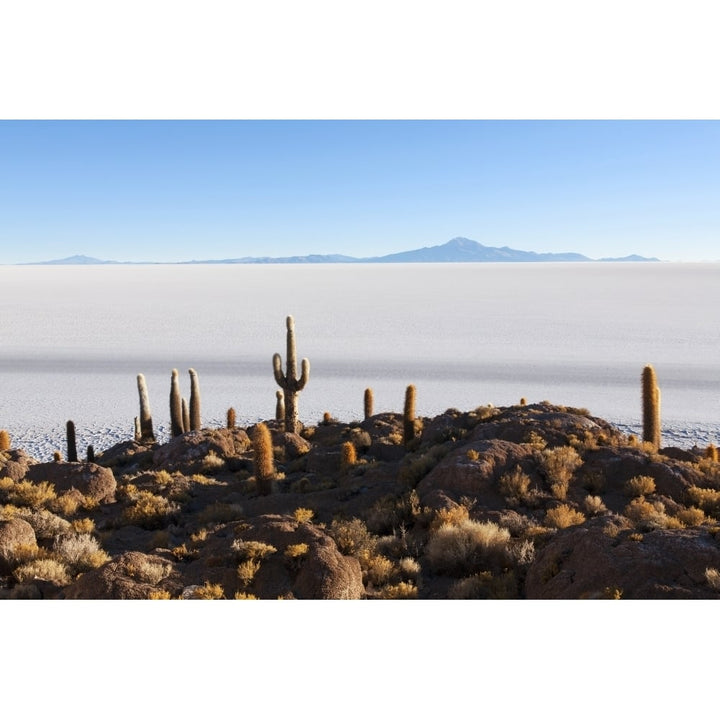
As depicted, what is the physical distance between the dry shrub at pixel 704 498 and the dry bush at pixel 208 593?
25.2 feet

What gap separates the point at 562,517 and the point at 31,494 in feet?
30.9

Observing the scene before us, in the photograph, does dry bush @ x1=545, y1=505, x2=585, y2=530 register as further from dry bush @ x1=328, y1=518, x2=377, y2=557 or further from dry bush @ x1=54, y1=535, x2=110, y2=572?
dry bush @ x1=54, y1=535, x2=110, y2=572

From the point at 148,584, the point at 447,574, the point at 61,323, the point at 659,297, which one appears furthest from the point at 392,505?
the point at 659,297

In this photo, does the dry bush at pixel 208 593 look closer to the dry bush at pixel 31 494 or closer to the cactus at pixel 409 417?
the dry bush at pixel 31 494

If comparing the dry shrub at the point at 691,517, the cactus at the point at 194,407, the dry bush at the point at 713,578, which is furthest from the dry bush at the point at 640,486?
the cactus at the point at 194,407

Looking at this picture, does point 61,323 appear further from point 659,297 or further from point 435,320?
point 659,297

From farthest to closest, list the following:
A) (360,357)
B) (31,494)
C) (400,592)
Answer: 1. (360,357)
2. (31,494)
3. (400,592)

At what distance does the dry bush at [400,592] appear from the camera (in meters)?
6.84

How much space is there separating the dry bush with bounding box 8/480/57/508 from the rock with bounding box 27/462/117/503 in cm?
42

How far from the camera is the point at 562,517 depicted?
8.79 meters

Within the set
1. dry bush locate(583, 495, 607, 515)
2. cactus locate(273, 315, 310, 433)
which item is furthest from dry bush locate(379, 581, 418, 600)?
cactus locate(273, 315, 310, 433)

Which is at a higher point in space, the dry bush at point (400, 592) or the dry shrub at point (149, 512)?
the dry bush at point (400, 592)

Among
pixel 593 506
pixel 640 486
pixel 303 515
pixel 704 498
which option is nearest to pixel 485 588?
pixel 593 506

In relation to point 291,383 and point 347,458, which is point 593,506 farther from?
point 291,383
